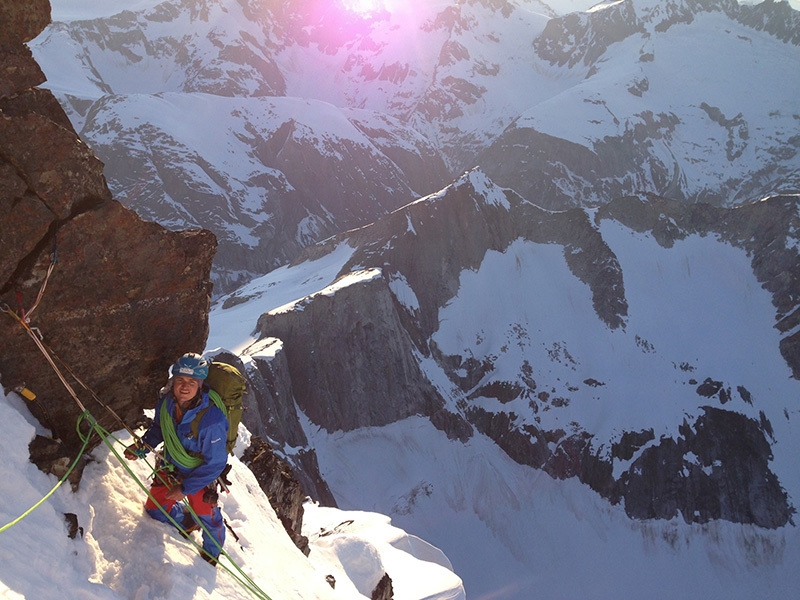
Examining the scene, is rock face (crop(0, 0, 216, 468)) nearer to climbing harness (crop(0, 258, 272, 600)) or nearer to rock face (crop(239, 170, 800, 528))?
climbing harness (crop(0, 258, 272, 600))

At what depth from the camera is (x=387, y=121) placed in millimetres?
144125

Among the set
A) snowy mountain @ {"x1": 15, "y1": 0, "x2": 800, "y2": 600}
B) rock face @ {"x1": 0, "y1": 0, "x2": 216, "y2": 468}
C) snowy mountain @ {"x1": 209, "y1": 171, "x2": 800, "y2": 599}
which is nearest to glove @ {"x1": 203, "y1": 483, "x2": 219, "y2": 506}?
rock face @ {"x1": 0, "y1": 0, "x2": 216, "y2": 468}

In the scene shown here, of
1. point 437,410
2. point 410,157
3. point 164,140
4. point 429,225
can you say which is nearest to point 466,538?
point 437,410

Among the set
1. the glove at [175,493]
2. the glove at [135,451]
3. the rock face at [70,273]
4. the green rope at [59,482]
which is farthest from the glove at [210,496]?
the rock face at [70,273]

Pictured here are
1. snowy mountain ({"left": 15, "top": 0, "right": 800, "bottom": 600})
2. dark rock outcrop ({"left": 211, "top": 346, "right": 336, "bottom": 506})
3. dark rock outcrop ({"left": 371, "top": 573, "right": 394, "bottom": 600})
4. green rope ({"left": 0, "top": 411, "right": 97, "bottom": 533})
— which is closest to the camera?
green rope ({"left": 0, "top": 411, "right": 97, "bottom": 533})

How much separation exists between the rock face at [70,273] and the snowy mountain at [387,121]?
8931cm

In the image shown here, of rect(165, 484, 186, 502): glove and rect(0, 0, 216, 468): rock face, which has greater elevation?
rect(0, 0, 216, 468): rock face

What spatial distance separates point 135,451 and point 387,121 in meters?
144

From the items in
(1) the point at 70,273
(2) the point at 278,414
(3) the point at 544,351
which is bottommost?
(3) the point at 544,351

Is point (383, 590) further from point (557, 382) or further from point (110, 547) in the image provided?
point (557, 382)

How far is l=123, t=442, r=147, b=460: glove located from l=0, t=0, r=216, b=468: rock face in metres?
0.59

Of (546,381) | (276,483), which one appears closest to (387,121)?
(546,381)

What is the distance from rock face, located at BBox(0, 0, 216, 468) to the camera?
22.0 feet

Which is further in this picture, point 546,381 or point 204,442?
point 546,381
